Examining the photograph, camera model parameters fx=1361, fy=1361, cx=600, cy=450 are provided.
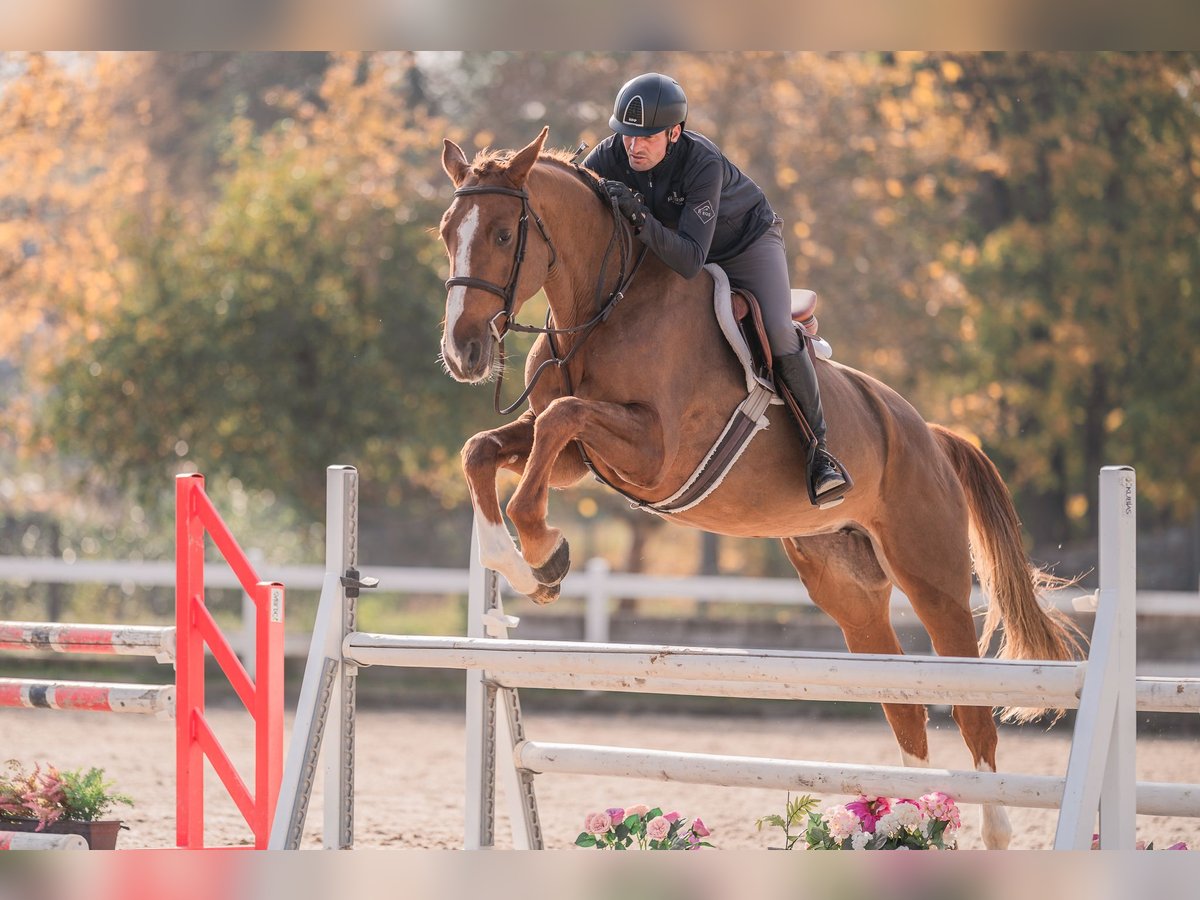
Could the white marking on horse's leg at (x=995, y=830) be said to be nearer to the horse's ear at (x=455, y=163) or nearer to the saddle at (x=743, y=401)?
the saddle at (x=743, y=401)

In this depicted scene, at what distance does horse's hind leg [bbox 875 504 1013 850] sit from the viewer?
14.9 feet

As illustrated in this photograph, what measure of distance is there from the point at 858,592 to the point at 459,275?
6.59ft

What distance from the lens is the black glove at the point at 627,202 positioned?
379cm

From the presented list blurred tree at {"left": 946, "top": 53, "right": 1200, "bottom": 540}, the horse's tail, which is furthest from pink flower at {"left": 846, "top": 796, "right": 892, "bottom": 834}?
blurred tree at {"left": 946, "top": 53, "right": 1200, "bottom": 540}

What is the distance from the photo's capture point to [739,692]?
3.95m

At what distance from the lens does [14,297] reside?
13.3 meters

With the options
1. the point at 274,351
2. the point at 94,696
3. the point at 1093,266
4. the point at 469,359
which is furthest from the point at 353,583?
the point at 1093,266

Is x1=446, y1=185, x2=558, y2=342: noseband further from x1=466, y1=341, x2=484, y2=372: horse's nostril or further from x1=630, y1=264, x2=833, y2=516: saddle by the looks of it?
x1=630, y1=264, x2=833, y2=516: saddle

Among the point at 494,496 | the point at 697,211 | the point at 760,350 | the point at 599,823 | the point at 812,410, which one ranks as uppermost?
the point at 697,211

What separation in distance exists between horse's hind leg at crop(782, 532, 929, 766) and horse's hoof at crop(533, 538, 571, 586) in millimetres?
1326

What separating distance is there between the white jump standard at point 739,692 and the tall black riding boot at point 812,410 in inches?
24.5

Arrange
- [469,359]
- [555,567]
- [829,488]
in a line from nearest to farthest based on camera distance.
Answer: [469,359]
[555,567]
[829,488]

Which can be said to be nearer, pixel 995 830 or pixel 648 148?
pixel 648 148

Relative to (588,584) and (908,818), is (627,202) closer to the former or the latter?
(908,818)
